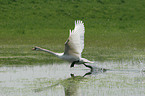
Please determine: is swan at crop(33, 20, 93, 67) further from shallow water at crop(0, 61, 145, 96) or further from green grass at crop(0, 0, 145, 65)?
green grass at crop(0, 0, 145, 65)

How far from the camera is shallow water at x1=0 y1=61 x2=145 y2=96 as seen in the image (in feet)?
27.7

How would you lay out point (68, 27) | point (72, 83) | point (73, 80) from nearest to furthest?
point (72, 83), point (73, 80), point (68, 27)

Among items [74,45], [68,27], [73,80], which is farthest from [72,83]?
[68,27]

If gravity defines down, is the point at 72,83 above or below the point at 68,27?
below

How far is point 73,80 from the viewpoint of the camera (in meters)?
9.82

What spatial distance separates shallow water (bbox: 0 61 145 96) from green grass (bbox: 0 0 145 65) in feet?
5.39

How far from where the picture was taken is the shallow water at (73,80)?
27.7 feet

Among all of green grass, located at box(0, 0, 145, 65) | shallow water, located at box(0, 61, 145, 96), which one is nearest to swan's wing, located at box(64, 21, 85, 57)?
shallow water, located at box(0, 61, 145, 96)

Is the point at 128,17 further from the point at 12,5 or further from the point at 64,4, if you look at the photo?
the point at 12,5

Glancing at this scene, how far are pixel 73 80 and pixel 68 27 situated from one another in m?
17.7

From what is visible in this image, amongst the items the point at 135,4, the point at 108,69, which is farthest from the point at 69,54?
the point at 135,4

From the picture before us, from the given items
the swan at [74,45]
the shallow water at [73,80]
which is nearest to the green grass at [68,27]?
the shallow water at [73,80]

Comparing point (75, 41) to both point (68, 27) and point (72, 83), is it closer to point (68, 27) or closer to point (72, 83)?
point (72, 83)

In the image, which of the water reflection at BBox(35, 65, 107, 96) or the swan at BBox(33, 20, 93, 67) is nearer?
the water reflection at BBox(35, 65, 107, 96)
